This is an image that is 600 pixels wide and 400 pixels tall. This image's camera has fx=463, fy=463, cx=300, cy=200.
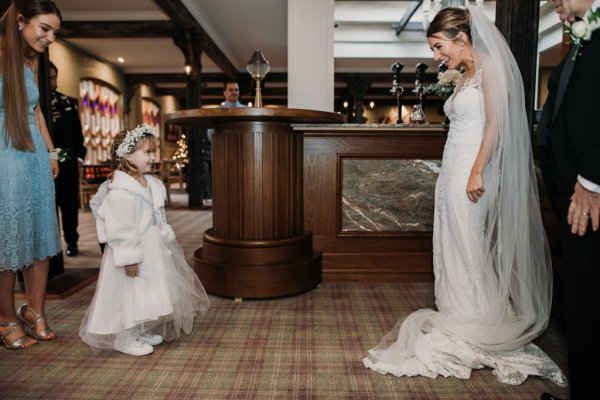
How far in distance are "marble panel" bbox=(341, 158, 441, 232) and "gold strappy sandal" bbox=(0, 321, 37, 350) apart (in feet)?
7.31

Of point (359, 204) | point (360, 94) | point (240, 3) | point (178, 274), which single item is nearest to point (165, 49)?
point (240, 3)

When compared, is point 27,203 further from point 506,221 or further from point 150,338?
point 506,221

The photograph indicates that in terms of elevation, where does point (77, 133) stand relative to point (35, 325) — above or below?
above

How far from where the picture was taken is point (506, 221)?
2.14m

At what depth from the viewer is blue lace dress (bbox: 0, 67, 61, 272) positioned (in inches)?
88.6

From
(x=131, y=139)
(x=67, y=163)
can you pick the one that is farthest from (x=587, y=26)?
(x=67, y=163)

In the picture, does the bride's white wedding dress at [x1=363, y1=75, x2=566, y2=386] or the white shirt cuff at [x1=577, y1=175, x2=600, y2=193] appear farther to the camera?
the bride's white wedding dress at [x1=363, y1=75, x2=566, y2=386]

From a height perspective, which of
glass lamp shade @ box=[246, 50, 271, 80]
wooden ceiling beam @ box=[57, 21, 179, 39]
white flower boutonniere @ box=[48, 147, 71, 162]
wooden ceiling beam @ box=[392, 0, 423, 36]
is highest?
wooden ceiling beam @ box=[392, 0, 423, 36]

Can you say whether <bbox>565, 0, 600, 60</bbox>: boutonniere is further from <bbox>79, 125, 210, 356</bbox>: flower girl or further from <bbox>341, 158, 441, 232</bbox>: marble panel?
<bbox>341, 158, 441, 232</bbox>: marble panel

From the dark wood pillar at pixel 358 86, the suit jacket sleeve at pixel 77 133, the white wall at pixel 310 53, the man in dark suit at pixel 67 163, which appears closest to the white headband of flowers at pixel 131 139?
the white wall at pixel 310 53

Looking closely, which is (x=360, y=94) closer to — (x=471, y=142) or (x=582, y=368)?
(x=471, y=142)

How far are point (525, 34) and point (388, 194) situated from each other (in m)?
1.56

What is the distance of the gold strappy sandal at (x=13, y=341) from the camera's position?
7.76 feet

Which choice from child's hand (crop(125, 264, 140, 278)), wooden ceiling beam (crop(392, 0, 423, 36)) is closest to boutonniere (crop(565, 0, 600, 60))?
child's hand (crop(125, 264, 140, 278))
